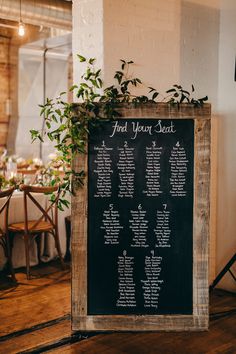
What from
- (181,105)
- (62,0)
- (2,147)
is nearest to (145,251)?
(181,105)

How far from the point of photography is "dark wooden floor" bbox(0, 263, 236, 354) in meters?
3.25

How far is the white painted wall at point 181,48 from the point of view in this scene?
3734mm

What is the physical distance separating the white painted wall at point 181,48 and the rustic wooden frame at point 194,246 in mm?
613

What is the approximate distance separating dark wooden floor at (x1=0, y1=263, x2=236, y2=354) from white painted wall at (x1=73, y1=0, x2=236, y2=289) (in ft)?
2.78

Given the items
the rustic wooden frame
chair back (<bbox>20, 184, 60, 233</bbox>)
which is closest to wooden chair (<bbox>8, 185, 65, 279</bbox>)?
chair back (<bbox>20, 184, 60, 233</bbox>)

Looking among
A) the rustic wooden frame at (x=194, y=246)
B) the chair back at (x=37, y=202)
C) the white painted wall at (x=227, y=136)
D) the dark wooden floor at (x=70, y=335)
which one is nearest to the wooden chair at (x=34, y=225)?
the chair back at (x=37, y=202)

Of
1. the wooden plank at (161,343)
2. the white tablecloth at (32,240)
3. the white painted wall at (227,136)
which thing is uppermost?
the white painted wall at (227,136)

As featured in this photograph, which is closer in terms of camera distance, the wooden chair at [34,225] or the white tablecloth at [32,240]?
the wooden chair at [34,225]

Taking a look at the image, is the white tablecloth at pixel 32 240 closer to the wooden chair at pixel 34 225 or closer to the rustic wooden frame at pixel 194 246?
the wooden chair at pixel 34 225

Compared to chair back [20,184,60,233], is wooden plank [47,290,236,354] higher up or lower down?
lower down

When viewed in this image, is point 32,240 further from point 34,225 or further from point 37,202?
point 37,202

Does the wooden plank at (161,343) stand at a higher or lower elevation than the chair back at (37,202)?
lower

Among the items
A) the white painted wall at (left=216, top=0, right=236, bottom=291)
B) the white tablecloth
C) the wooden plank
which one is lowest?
the wooden plank

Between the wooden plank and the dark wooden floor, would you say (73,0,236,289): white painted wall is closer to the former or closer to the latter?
the dark wooden floor
